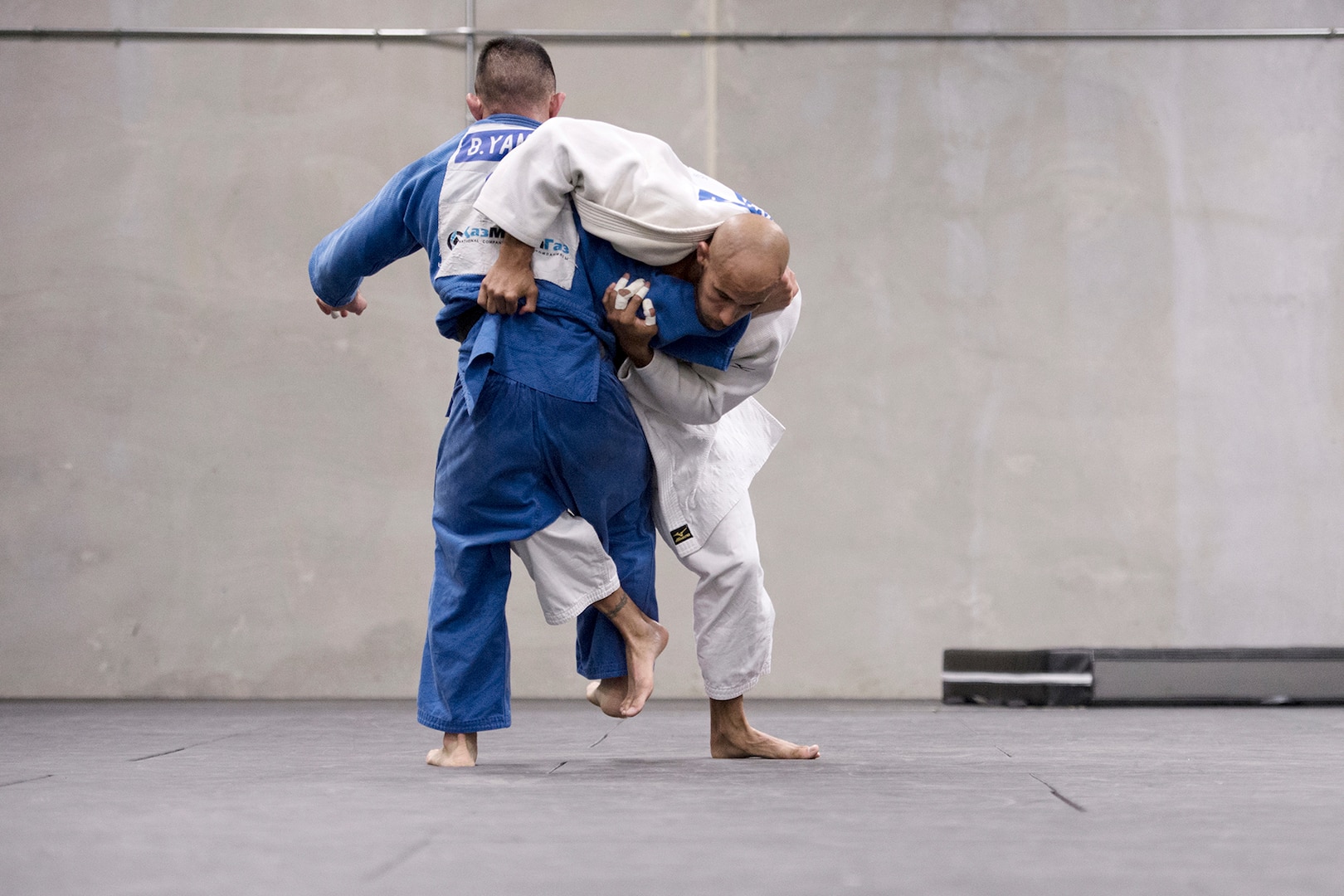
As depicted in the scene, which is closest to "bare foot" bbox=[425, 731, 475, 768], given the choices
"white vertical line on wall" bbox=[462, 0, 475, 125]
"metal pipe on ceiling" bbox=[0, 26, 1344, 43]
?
"white vertical line on wall" bbox=[462, 0, 475, 125]

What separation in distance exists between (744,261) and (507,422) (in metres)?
0.45

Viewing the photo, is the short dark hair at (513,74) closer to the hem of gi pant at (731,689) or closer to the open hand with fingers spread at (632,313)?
the open hand with fingers spread at (632,313)

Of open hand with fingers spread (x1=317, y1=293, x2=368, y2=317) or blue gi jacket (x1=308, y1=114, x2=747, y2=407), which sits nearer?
blue gi jacket (x1=308, y1=114, x2=747, y2=407)

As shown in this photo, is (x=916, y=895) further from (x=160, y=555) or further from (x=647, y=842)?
(x=160, y=555)

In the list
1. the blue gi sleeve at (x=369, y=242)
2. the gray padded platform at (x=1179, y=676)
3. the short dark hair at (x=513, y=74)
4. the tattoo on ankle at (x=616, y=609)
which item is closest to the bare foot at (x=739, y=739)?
the tattoo on ankle at (x=616, y=609)

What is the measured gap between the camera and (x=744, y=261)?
184cm

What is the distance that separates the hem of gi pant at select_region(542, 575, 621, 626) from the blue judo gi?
0.30 feet

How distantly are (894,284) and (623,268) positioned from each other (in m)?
2.71

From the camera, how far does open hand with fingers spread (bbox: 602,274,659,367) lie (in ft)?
6.39

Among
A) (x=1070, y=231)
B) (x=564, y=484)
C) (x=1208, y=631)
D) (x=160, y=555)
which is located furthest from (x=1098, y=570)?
(x=160, y=555)

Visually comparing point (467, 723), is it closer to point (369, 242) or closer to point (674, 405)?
point (674, 405)

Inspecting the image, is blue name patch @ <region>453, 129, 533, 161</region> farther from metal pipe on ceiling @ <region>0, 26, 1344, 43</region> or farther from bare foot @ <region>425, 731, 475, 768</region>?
metal pipe on ceiling @ <region>0, 26, 1344, 43</region>

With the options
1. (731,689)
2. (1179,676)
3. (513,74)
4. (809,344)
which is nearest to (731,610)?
(731,689)

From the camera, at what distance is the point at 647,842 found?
1154mm
